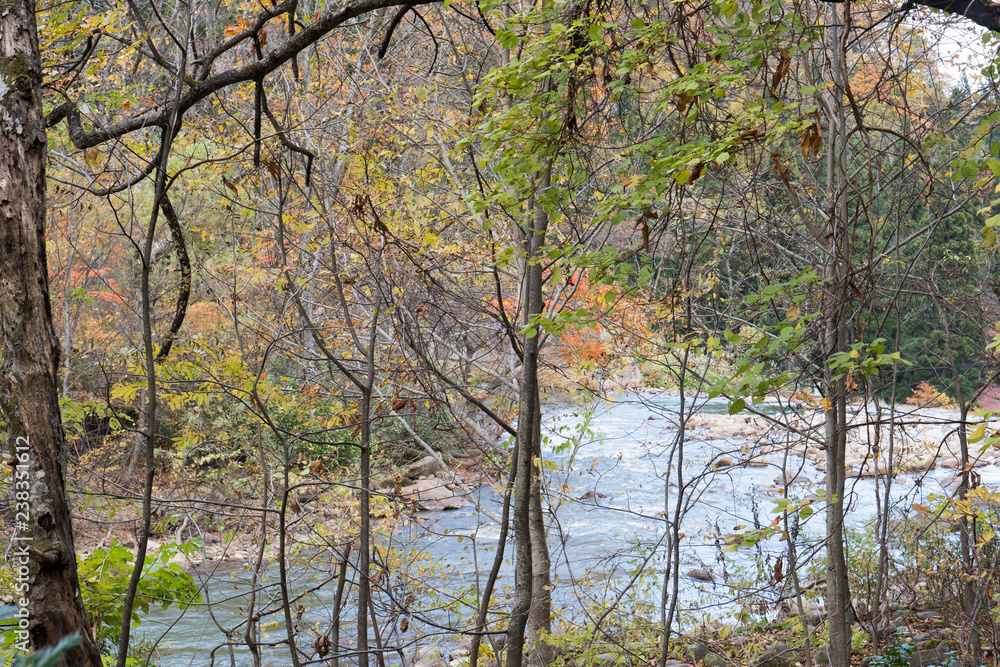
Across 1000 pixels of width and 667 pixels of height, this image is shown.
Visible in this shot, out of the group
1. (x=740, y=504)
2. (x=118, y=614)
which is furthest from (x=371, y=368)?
(x=740, y=504)

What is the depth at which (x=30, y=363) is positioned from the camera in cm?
221

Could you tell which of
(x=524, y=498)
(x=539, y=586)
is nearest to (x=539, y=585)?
(x=539, y=586)

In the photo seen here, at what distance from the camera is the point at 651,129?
505cm

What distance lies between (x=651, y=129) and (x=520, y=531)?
3318 millimetres

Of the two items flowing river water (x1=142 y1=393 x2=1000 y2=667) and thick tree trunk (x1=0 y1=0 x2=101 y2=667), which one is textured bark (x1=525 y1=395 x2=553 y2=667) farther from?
thick tree trunk (x1=0 y1=0 x2=101 y2=667)

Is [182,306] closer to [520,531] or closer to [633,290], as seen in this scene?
[520,531]

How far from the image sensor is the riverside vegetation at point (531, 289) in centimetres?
240

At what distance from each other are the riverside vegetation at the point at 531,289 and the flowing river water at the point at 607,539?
0.18m

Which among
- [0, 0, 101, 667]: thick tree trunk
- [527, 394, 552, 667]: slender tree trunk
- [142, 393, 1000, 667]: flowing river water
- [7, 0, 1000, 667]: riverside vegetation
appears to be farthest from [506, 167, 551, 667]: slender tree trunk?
[527, 394, 552, 667]: slender tree trunk

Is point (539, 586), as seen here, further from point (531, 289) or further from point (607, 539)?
point (607, 539)

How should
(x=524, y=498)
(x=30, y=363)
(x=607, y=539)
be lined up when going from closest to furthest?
(x=30, y=363) < (x=524, y=498) < (x=607, y=539)

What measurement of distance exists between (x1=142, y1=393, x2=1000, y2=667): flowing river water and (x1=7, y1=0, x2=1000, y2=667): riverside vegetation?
0.18 meters

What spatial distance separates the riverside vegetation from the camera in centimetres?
240

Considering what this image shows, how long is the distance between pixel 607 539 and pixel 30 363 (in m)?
8.26
